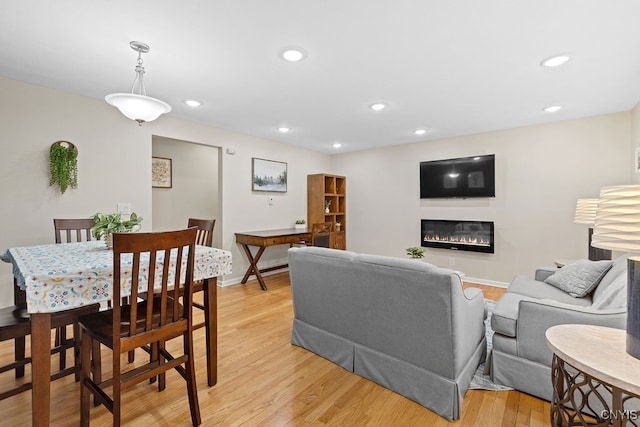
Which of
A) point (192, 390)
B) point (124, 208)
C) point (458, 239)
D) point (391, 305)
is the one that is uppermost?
point (124, 208)

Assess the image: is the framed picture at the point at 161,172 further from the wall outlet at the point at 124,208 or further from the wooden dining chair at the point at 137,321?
the wooden dining chair at the point at 137,321

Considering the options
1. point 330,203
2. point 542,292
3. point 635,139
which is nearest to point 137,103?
point 542,292

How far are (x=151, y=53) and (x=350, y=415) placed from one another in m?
2.86

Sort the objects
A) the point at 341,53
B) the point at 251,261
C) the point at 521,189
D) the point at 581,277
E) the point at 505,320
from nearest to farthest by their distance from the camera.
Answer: the point at 505,320 < the point at 341,53 < the point at 581,277 < the point at 521,189 < the point at 251,261

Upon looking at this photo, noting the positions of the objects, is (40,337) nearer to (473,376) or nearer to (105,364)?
(105,364)

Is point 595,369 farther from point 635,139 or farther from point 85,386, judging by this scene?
point 635,139

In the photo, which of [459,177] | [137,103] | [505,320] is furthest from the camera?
[459,177]

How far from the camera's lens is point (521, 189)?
4180mm

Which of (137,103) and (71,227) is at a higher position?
(137,103)

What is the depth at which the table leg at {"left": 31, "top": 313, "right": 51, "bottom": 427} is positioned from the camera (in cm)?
132

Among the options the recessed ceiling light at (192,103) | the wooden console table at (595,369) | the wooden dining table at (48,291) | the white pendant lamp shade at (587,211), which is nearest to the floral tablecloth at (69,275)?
the wooden dining table at (48,291)

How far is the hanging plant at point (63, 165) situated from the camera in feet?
9.41

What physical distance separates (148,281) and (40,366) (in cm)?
56

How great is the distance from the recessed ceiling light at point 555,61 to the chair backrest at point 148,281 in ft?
9.45
